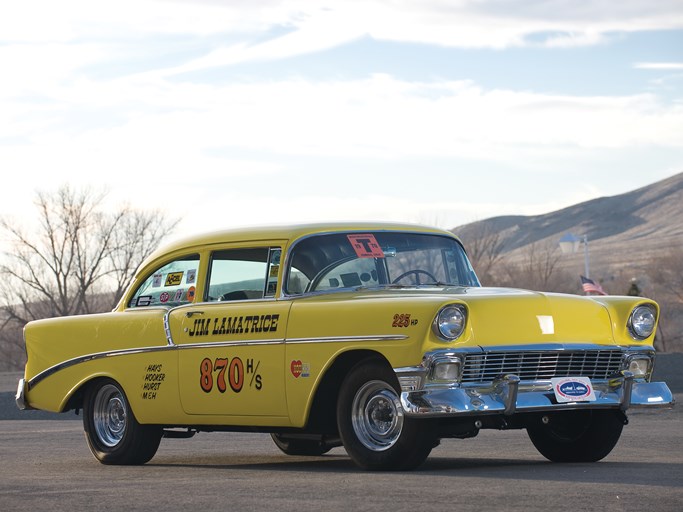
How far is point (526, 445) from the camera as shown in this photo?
41.0 ft

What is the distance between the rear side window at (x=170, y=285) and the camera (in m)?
11.0

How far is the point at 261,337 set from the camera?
9961 millimetres

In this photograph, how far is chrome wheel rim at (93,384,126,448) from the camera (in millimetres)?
11289

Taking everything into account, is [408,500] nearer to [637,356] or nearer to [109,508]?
[109,508]

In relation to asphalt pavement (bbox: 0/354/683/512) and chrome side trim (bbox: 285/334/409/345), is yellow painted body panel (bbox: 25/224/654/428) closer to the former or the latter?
chrome side trim (bbox: 285/334/409/345)

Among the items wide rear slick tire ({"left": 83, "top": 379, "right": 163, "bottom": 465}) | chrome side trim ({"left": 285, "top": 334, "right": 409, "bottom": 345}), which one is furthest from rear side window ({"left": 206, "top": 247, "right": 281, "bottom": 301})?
wide rear slick tire ({"left": 83, "top": 379, "right": 163, "bottom": 465})

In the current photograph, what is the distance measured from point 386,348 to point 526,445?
13.0 ft

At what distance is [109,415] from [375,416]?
3.18m

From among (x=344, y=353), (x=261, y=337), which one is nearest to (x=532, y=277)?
(x=261, y=337)

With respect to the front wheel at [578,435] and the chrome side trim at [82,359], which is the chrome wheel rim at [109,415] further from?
the front wheel at [578,435]

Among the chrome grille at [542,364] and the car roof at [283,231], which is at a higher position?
the car roof at [283,231]

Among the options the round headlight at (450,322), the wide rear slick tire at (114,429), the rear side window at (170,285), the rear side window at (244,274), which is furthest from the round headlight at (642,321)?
the wide rear slick tire at (114,429)

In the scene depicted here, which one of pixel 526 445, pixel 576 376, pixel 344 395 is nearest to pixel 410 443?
pixel 344 395

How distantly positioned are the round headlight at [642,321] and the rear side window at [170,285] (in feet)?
11.6
